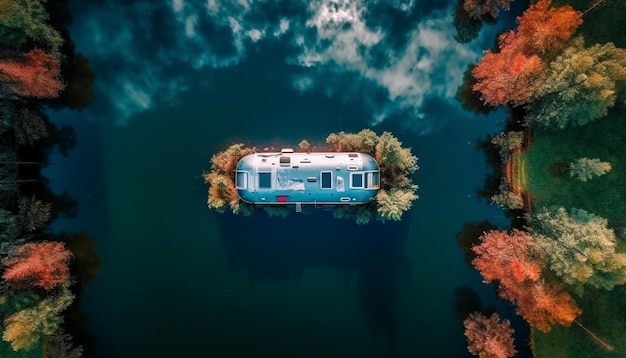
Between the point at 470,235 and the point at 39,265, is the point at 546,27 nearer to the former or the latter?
the point at 470,235

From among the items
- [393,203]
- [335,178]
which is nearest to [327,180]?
[335,178]

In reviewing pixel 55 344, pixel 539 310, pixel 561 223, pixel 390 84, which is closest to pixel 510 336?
pixel 539 310

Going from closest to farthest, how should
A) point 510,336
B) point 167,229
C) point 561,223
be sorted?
point 561,223
point 510,336
point 167,229

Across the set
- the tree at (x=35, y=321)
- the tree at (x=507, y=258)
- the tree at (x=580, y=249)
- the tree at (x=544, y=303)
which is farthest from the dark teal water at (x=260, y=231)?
the tree at (x=580, y=249)

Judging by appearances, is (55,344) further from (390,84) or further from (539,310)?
(539,310)

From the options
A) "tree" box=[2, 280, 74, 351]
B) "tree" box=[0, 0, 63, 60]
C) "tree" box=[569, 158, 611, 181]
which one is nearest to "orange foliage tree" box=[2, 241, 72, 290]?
A: "tree" box=[2, 280, 74, 351]

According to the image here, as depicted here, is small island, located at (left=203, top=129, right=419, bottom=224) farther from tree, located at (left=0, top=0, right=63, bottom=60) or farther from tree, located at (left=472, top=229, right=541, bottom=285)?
tree, located at (left=0, top=0, right=63, bottom=60)

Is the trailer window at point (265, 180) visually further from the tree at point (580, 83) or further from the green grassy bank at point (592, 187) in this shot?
the tree at point (580, 83)

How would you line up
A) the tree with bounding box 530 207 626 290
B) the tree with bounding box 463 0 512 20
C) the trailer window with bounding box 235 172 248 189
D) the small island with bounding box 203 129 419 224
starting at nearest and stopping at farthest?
the tree with bounding box 530 207 626 290
the small island with bounding box 203 129 419 224
the tree with bounding box 463 0 512 20
the trailer window with bounding box 235 172 248 189
